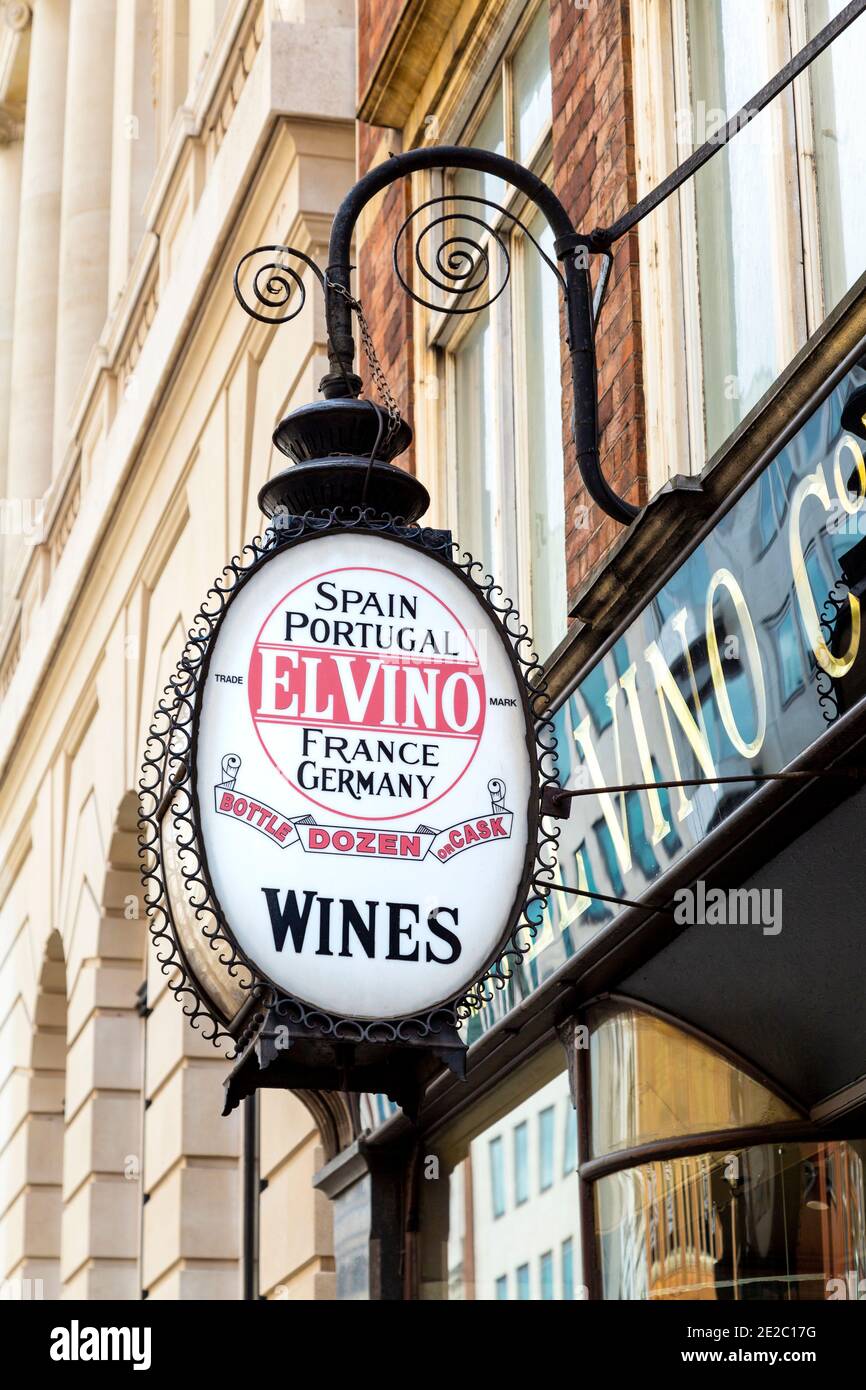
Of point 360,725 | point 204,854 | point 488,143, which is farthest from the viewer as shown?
point 488,143

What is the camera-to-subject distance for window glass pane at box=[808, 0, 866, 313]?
21.9ft

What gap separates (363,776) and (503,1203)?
3.81 m

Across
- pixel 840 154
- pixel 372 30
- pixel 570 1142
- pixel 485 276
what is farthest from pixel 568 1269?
pixel 372 30

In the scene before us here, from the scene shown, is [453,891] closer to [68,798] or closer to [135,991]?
[135,991]

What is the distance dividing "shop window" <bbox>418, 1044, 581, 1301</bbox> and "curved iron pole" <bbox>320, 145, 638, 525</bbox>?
2.23m

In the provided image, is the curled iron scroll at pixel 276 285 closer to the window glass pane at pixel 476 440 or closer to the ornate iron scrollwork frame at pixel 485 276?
the ornate iron scrollwork frame at pixel 485 276

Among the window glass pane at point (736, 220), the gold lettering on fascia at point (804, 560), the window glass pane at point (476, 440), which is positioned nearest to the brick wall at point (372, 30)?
the window glass pane at point (476, 440)

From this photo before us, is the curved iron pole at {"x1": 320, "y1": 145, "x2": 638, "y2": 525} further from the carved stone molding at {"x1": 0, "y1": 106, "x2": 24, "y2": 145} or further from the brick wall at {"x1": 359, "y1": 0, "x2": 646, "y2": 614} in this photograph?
the carved stone molding at {"x1": 0, "y1": 106, "x2": 24, "y2": 145}

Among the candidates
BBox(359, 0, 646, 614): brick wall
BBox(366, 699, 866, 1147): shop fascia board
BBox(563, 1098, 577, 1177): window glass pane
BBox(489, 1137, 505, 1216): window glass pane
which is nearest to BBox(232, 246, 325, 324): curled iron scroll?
BBox(359, 0, 646, 614): brick wall

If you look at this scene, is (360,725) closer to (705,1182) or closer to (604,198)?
(705,1182)

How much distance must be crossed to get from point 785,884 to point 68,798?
43.6ft

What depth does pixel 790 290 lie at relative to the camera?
7000mm

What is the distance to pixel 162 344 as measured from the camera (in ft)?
52.3

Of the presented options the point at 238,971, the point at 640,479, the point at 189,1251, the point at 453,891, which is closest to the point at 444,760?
the point at 453,891
